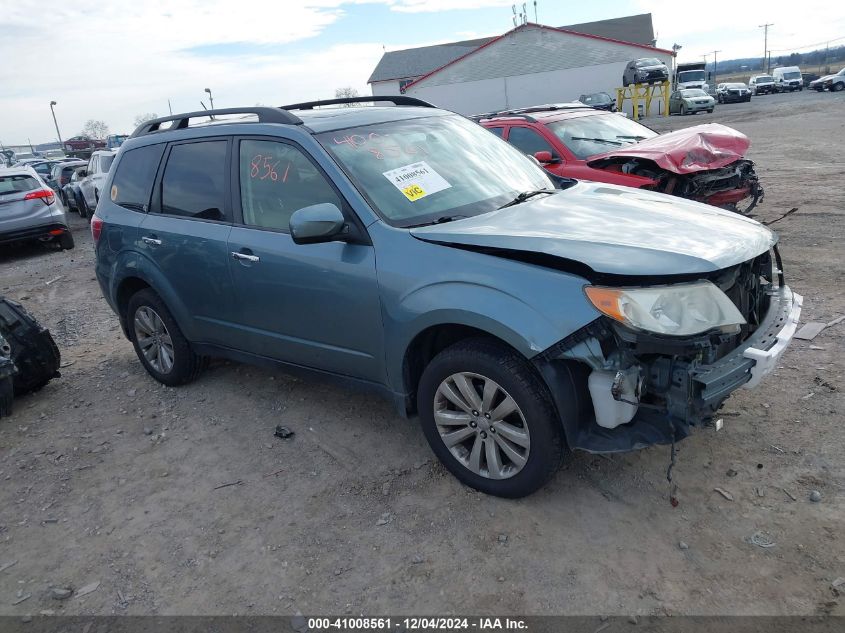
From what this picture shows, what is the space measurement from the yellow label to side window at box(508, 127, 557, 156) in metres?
4.75

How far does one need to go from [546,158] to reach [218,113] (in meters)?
4.34

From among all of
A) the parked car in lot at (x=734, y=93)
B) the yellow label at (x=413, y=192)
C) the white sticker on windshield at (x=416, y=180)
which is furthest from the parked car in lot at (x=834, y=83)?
the yellow label at (x=413, y=192)

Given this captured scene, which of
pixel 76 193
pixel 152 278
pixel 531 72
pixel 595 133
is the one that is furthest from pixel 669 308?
→ pixel 531 72

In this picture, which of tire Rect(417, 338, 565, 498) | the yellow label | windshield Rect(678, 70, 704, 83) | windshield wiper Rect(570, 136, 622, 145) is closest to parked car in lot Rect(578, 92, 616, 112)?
windshield Rect(678, 70, 704, 83)

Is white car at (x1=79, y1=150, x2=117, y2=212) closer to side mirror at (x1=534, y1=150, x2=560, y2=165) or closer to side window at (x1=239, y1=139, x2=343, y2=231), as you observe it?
side mirror at (x1=534, y1=150, x2=560, y2=165)

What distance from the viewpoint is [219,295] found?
4.23 m

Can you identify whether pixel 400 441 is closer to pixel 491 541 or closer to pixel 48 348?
pixel 491 541

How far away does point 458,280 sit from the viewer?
3047 millimetres

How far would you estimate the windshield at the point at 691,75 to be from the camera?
41688 mm

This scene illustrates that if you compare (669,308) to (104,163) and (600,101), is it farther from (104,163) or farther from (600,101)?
(600,101)

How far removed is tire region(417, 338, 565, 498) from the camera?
293 centimetres

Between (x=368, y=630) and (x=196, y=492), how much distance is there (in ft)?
4.91

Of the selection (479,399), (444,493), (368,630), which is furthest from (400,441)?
(368,630)

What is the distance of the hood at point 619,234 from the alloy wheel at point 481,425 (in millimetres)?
686
